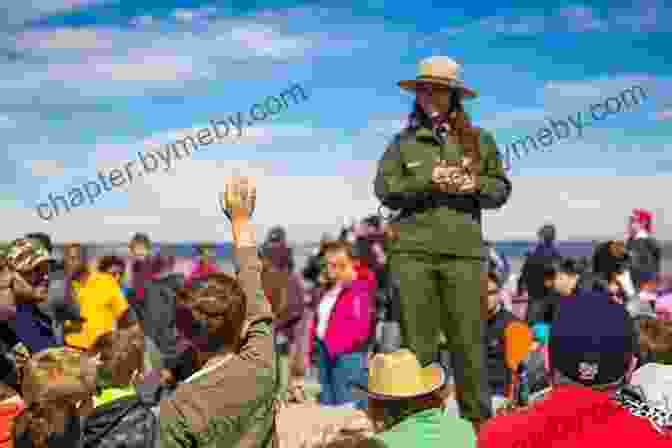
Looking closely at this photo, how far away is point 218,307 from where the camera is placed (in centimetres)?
270

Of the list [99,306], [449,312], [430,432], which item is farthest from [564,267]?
[430,432]

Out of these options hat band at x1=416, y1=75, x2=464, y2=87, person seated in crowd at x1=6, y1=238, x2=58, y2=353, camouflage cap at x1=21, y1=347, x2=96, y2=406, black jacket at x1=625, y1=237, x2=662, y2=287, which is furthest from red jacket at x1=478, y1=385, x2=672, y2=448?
black jacket at x1=625, y1=237, x2=662, y2=287

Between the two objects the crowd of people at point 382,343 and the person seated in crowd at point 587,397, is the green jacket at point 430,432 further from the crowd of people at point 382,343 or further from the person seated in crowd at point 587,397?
the person seated in crowd at point 587,397

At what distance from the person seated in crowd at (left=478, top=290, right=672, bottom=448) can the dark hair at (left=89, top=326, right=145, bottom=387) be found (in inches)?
76.4

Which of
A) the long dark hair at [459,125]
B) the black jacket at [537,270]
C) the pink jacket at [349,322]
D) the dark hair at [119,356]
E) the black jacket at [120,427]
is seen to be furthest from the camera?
the black jacket at [537,270]

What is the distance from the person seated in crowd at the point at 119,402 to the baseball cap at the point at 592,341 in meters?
1.70

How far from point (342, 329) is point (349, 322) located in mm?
89

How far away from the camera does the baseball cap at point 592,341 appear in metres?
2.46

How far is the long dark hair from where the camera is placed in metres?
4.58

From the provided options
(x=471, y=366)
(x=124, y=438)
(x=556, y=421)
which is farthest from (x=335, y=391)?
(x=556, y=421)

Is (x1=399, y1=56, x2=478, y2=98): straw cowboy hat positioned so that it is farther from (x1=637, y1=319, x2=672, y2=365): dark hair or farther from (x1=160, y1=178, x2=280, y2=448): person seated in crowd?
(x1=160, y1=178, x2=280, y2=448): person seated in crowd

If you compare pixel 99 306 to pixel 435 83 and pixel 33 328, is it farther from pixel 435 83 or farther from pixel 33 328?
pixel 435 83

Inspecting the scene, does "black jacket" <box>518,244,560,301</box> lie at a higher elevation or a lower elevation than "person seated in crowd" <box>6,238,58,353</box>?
lower

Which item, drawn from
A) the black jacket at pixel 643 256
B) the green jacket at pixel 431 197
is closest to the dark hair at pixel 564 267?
the black jacket at pixel 643 256
